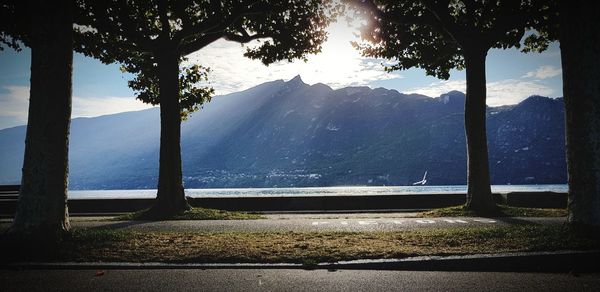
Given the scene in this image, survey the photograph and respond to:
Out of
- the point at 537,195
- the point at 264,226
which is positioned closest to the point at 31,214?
the point at 264,226

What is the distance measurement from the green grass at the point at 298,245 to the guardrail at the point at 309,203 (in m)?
9.97

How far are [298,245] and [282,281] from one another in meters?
2.07

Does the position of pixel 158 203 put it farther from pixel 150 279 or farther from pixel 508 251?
pixel 508 251

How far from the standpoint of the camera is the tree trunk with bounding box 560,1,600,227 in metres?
7.63

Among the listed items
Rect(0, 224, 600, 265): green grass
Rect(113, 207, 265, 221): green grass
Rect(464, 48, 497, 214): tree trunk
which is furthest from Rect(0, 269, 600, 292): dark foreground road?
Rect(464, 48, 497, 214): tree trunk

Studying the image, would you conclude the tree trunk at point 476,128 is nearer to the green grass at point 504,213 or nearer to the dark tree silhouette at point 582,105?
the green grass at point 504,213

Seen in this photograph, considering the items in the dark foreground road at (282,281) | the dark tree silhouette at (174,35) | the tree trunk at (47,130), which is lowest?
the dark foreground road at (282,281)

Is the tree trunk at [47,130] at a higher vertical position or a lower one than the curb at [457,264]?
higher

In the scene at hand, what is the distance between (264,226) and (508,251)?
7.06 m

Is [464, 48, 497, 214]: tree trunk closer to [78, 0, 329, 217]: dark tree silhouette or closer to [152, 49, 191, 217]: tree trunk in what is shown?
[78, 0, 329, 217]: dark tree silhouette

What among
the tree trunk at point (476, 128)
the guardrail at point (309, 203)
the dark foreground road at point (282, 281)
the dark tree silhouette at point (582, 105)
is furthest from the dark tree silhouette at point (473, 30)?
the dark foreground road at point (282, 281)

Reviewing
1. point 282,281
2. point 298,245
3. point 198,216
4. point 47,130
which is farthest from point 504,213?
point 47,130

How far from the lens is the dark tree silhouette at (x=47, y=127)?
7.75m

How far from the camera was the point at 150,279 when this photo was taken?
227 inches
